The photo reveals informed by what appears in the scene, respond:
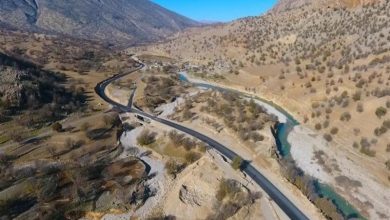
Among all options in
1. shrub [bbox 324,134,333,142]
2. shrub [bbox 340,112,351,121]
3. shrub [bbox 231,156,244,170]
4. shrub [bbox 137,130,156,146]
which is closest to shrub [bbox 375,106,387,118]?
shrub [bbox 340,112,351,121]

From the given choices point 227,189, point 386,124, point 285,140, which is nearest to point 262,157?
point 285,140

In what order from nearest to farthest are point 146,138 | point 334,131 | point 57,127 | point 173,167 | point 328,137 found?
point 173,167, point 328,137, point 334,131, point 146,138, point 57,127

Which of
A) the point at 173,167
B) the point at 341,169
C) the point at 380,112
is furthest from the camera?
the point at 380,112

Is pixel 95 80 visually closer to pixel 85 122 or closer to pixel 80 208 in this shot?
pixel 85 122

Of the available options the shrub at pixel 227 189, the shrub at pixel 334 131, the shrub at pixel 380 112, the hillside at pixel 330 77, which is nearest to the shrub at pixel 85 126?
the shrub at pixel 227 189

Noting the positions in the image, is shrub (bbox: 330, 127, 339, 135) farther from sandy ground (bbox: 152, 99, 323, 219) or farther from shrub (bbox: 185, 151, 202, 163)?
shrub (bbox: 185, 151, 202, 163)

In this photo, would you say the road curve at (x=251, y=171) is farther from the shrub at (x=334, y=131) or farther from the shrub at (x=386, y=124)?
the shrub at (x=386, y=124)

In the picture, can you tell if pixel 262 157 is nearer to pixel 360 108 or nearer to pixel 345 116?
pixel 345 116

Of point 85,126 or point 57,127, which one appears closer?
point 57,127
